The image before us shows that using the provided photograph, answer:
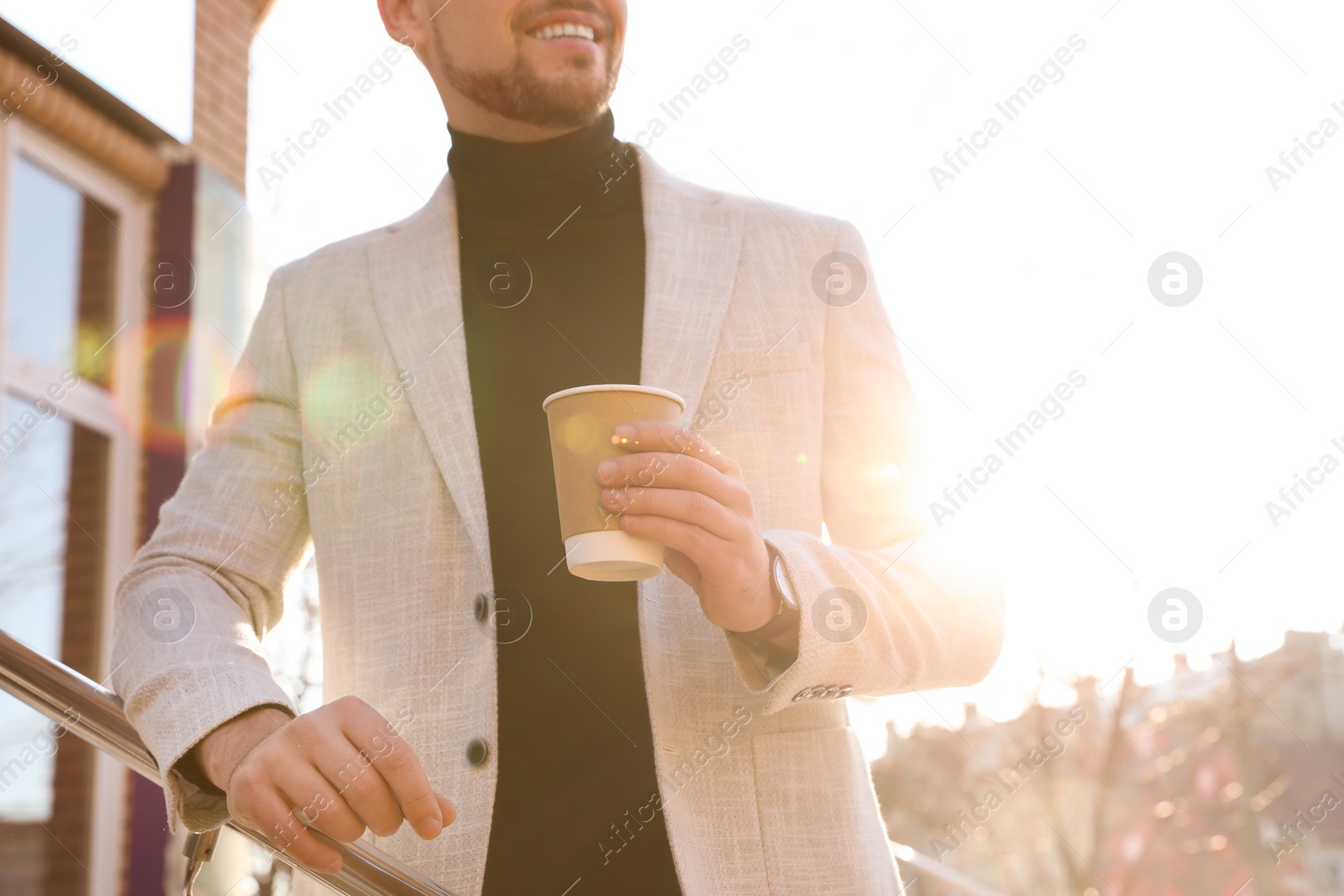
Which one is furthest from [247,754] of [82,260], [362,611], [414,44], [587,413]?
[82,260]

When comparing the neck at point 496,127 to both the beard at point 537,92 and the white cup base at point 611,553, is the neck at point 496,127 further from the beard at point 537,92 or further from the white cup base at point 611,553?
the white cup base at point 611,553

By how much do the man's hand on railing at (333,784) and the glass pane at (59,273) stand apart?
4723 mm

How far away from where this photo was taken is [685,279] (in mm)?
1923

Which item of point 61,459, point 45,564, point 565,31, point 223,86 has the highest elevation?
point 223,86

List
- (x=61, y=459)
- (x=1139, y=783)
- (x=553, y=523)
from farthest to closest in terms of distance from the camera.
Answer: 1. (x=1139, y=783)
2. (x=61, y=459)
3. (x=553, y=523)

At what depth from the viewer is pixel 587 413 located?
135 centimetres

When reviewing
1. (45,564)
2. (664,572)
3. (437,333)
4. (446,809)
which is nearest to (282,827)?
(446,809)

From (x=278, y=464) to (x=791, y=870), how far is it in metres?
1.09

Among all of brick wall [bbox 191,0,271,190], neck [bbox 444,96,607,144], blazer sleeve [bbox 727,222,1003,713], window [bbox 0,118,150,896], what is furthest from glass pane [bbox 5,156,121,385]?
blazer sleeve [bbox 727,222,1003,713]

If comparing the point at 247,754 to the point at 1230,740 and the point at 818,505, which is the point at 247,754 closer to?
the point at 818,505

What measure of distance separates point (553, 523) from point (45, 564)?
14.7 ft

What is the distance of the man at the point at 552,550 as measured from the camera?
1.39 meters

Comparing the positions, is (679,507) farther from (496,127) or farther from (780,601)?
(496,127)

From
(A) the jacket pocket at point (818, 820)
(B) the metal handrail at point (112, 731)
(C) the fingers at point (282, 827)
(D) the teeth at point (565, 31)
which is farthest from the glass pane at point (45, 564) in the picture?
(A) the jacket pocket at point (818, 820)
